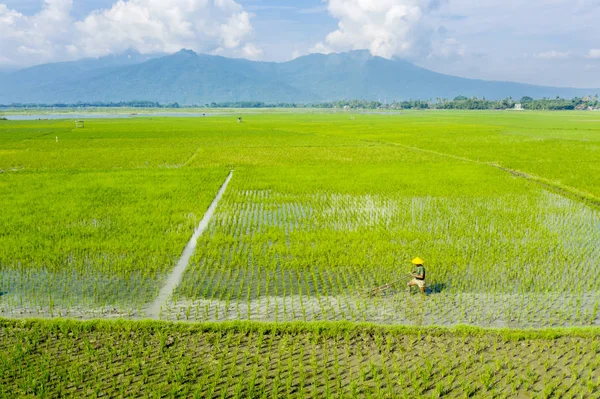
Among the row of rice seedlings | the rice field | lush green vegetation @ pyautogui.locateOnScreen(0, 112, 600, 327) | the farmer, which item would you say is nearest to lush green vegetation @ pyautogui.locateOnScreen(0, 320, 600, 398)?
the rice field

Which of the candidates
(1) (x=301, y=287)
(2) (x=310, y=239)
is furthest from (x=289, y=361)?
(2) (x=310, y=239)

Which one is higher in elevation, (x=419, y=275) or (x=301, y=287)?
(x=419, y=275)

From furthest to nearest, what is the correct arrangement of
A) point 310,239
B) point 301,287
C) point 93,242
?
point 310,239
point 93,242
point 301,287

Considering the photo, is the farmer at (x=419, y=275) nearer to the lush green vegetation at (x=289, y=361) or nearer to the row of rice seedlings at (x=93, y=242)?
the lush green vegetation at (x=289, y=361)

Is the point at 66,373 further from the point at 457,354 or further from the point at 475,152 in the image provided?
the point at 475,152

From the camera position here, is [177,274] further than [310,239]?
No

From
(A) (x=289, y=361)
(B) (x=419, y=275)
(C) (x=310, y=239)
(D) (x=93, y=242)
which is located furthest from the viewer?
(C) (x=310, y=239)

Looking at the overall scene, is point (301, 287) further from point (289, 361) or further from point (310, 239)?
point (310, 239)
